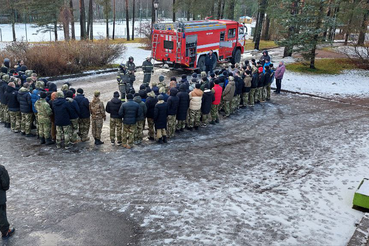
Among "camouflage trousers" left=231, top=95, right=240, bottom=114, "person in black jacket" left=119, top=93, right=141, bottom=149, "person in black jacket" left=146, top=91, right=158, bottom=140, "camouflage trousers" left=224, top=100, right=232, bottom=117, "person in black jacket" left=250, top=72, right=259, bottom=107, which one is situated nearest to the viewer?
"person in black jacket" left=119, top=93, right=141, bottom=149

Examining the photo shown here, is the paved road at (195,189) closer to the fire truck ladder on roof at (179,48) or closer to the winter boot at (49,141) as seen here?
the winter boot at (49,141)

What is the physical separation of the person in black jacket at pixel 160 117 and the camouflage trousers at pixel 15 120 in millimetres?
4610

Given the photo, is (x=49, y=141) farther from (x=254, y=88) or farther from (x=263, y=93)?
(x=263, y=93)

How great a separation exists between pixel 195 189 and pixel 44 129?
16.7 feet

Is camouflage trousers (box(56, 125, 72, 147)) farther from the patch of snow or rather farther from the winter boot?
the patch of snow

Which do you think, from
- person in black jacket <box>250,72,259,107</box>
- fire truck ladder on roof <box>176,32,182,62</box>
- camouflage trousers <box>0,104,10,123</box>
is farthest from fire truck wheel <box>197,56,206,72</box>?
camouflage trousers <box>0,104,10,123</box>

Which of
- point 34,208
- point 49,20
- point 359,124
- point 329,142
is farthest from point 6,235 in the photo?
point 49,20

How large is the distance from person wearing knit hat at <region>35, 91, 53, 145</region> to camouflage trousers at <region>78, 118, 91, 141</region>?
90 cm

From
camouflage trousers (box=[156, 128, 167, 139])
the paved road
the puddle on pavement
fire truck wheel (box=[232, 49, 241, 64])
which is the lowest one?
the puddle on pavement

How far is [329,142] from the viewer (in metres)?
10.9

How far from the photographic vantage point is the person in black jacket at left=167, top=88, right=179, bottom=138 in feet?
33.5

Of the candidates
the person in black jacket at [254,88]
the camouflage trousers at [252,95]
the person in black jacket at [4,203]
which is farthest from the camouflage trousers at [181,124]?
the person in black jacket at [4,203]

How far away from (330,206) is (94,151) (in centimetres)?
648

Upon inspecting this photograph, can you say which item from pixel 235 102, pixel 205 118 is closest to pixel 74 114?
pixel 205 118
